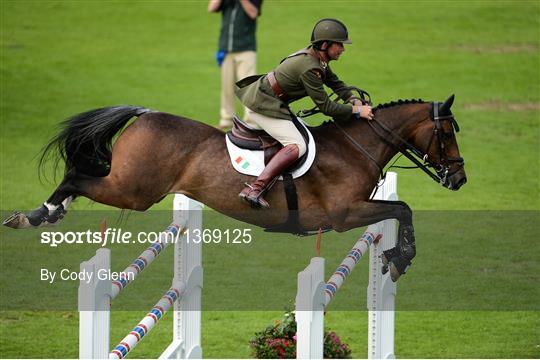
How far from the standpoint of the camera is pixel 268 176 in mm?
7703

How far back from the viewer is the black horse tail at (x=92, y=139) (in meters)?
8.05

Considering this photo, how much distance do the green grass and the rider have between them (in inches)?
118

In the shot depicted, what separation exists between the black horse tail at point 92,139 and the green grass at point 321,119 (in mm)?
2639

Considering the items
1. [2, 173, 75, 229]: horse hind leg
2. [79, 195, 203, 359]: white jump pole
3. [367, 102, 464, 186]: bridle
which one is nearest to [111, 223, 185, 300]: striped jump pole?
[79, 195, 203, 359]: white jump pole

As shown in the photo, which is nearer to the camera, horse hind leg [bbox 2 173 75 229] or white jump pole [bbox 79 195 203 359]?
white jump pole [bbox 79 195 203 359]

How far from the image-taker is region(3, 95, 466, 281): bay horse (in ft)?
25.7

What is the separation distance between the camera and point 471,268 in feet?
40.9

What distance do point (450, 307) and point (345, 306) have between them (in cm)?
95

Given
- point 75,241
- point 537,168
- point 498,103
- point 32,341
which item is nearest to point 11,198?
point 75,241

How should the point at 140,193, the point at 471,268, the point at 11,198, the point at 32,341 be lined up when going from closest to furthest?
the point at 140,193 < the point at 32,341 < the point at 471,268 < the point at 11,198

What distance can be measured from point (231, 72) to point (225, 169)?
943 centimetres

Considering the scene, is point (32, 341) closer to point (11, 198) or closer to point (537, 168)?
Answer: point (11, 198)

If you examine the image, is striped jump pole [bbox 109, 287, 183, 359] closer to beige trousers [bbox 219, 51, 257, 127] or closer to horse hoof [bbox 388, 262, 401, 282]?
horse hoof [bbox 388, 262, 401, 282]

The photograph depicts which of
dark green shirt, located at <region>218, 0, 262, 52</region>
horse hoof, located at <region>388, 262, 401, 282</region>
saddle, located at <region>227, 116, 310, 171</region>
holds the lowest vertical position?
horse hoof, located at <region>388, 262, 401, 282</region>
